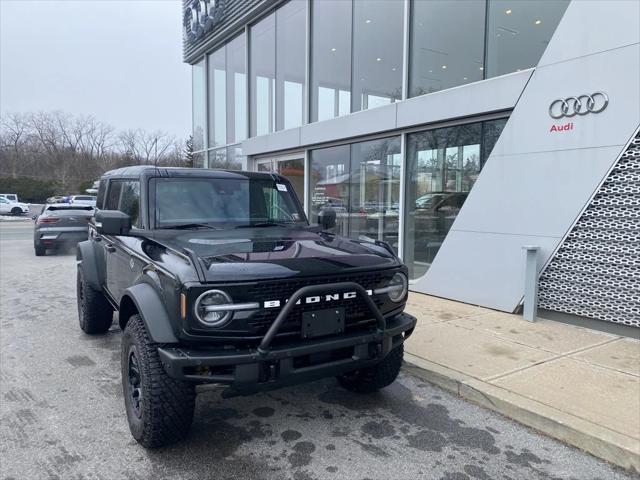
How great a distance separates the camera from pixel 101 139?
66.9m

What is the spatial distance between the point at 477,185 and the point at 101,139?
70.3m

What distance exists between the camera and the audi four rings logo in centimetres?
545

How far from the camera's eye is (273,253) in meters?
3.15

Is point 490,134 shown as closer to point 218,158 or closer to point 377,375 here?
point 377,375

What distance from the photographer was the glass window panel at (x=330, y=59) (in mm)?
9992

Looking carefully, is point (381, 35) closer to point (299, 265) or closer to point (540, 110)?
point (540, 110)

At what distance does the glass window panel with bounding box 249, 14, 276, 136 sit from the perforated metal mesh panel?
885 cm

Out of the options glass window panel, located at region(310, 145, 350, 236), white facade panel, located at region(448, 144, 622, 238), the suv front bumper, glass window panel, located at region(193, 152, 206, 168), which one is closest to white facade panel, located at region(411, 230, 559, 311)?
white facade panel, located at region(448, 144, 622, 238)

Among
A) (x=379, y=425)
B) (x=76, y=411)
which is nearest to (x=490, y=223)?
(x=379, y=425)

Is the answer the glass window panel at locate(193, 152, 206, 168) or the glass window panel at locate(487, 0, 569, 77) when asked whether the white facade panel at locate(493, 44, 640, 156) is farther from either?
the glass window panel at locate(193, 152, 206, 168)

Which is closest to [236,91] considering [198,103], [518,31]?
[198,103]

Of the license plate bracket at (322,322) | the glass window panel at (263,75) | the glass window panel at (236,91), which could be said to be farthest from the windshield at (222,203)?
the glass window panel at (236,91)

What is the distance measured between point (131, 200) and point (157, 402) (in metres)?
2.20

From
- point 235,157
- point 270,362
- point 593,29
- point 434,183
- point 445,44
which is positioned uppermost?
point 445,44
